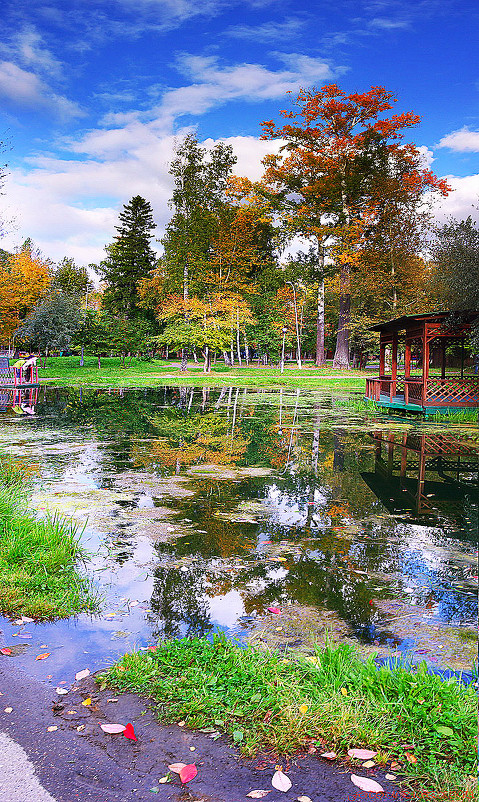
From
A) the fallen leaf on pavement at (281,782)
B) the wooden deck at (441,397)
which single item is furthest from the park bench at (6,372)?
the fallen leaf on pavement at (281,782)

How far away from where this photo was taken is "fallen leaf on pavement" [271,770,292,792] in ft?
7.93

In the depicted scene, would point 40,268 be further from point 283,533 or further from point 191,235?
point 283,533

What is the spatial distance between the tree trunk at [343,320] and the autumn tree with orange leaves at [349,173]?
0.07 meters

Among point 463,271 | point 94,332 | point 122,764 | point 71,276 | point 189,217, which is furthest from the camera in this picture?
point 71,276

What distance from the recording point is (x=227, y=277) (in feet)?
147

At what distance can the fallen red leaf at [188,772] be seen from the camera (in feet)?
8.05

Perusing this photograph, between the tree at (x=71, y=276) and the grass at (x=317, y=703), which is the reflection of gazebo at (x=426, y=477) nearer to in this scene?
the grass at (x=317, y=703)

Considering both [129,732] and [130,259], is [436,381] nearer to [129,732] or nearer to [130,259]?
[129,732]

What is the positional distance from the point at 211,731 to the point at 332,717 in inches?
25.0

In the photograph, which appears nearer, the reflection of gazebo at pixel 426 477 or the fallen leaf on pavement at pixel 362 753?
the fallen leaf on pavement at pixel 362 753

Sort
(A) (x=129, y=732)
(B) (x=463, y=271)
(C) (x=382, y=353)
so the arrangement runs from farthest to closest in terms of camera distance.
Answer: (C) (x=382, y=353) < (B) (x=463, y=271) < (A) (x=129, y=732)

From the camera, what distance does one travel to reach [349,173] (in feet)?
121

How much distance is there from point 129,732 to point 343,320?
38820 millimetres

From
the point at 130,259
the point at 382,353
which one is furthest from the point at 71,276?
the point at 382,353
